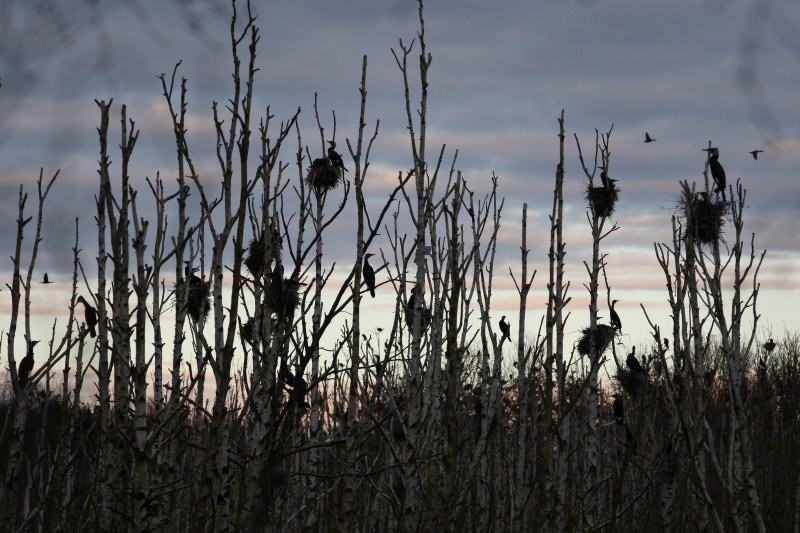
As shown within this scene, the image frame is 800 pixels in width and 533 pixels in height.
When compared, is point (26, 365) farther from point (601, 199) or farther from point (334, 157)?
point (601, 199)

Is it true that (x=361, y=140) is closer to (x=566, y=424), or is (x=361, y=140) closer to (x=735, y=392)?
(x=735, y=392)

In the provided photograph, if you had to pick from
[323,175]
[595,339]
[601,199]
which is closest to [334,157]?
[323,175]

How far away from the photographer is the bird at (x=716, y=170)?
9422 millimetres

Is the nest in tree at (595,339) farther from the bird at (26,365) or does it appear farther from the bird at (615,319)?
the bird at (26,365)

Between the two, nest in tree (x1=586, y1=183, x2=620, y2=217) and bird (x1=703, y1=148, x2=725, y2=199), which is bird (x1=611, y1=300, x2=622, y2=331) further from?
bird (x1=703, y1=148, x2=725, y2=199)

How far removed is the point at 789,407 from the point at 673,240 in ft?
67.2

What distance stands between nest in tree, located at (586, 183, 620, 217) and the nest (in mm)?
3515

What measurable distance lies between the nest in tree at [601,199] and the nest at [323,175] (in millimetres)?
3515

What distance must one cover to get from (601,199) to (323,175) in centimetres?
384

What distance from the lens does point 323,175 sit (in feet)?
38.7

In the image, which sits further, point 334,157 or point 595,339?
point 595,339

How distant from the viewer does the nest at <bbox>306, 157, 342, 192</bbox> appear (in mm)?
11711

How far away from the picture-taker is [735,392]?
7.87m

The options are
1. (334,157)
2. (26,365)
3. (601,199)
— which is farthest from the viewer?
(601,199)
